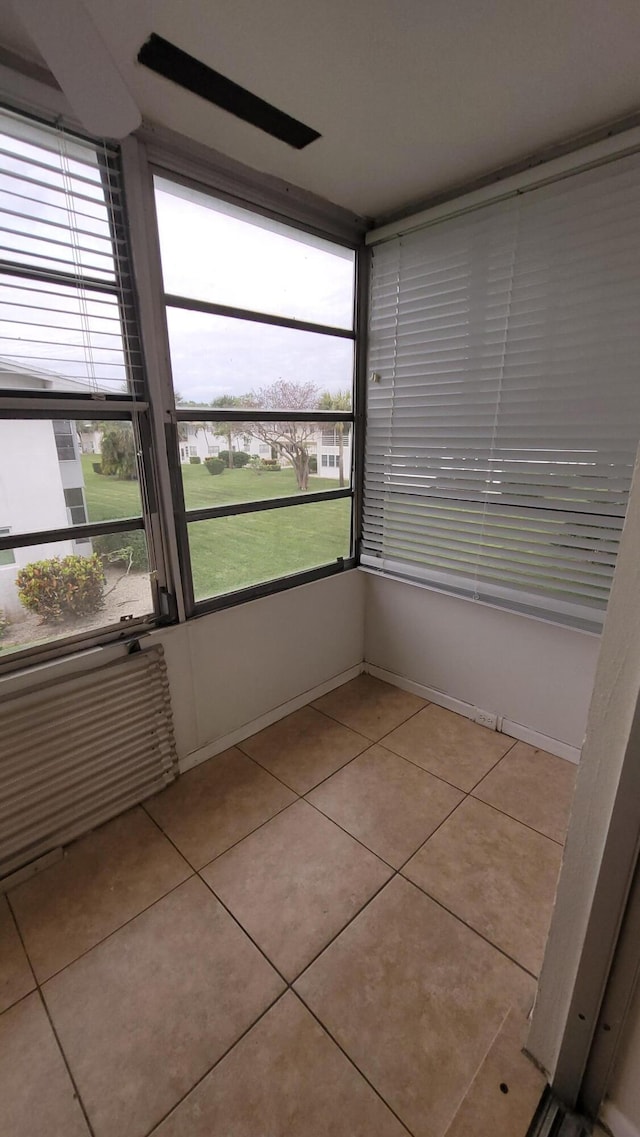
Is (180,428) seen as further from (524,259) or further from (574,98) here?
(574,98)

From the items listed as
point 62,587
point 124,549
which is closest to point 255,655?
point 124,549

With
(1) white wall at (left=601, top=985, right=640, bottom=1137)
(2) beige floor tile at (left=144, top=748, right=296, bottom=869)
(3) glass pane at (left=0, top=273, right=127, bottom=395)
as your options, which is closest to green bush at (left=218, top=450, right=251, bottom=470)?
(3) glass pane at (left=0, top=273, right=127, bottom=395)

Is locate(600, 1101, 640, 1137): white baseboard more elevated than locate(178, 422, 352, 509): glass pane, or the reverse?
locate(178, 422, 352, 509): glass pane

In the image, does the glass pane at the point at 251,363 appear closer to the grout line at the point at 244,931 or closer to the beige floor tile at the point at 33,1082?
the grout line at the point at 244,931

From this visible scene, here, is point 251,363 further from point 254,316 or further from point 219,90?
point 219,90

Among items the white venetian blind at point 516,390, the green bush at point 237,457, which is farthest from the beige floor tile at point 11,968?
the white venetian blind at point 516,390

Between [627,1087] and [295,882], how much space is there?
93 centimetres

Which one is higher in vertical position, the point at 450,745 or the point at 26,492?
the point at 26,492

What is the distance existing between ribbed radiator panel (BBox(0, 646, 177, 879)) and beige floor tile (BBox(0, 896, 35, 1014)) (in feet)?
0.57

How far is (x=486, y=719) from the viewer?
7.43 feet

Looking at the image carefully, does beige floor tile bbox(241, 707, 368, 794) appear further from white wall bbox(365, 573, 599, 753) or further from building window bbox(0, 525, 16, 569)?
building window bbox(0, 525, 16, 569)

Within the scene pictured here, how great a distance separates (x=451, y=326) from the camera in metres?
2.01

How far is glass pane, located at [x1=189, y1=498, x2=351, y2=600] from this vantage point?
1950 mm

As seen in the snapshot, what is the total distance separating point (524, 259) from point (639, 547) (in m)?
1.62
